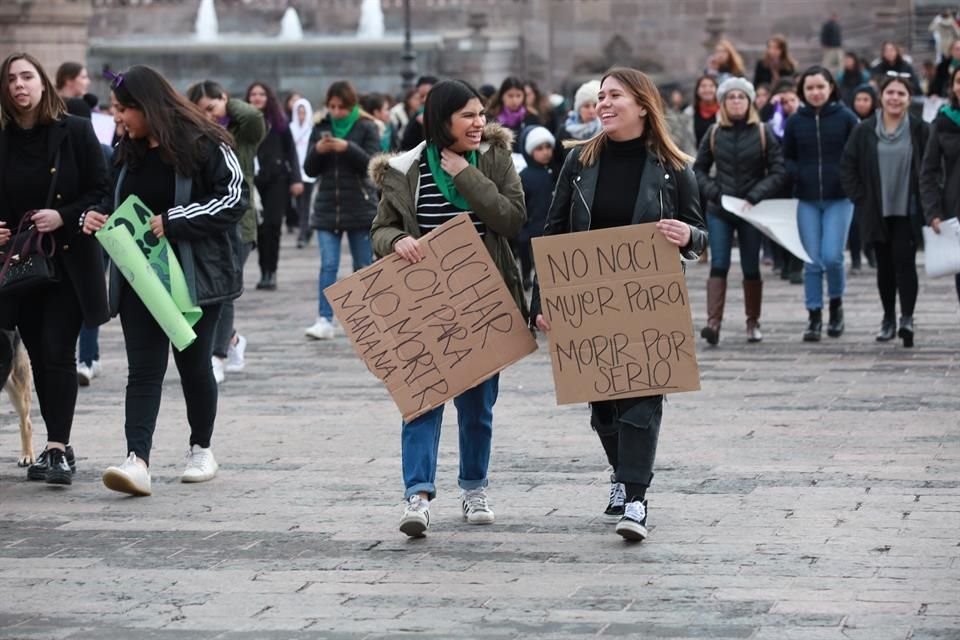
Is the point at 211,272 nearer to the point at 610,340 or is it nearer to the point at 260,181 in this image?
the point at 610,340

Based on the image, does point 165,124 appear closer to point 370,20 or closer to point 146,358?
point 146,358

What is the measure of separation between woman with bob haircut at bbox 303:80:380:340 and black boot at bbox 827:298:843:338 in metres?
3.20

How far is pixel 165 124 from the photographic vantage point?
28.6 feet

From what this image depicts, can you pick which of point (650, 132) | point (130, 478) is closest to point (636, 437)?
point (650, 132)

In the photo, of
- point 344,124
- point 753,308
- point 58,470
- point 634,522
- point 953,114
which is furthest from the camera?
point 344,124

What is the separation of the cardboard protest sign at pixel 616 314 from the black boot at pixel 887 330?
637 cm

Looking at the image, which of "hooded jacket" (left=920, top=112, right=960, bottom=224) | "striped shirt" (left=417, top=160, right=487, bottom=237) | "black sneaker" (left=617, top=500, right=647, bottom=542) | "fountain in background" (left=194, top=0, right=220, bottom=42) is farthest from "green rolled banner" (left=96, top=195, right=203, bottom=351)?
"fountain in background" (left=194, top=0, right=220, bottom=42)

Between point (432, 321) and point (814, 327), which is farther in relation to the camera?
point (814, 327)

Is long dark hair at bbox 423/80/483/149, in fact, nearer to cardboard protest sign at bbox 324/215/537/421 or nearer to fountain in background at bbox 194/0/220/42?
cardboard protest sign at bbox 324/215/537/421

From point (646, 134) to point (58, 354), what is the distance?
302cm

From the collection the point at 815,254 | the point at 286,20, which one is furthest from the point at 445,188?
the point at 286,20

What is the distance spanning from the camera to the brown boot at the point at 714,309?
13.9m

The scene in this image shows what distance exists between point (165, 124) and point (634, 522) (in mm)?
2646

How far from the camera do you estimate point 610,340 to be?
307 inches
